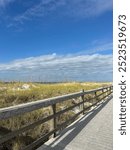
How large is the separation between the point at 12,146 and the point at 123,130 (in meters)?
3.19

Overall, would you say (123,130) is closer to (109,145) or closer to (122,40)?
(109,145)

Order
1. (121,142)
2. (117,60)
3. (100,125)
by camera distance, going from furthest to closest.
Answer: (100,125) → (117,60) → (121,142)

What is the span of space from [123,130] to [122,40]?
247cm

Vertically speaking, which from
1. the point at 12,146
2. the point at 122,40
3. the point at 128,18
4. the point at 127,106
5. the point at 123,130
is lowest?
the point at 12,146

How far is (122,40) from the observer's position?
7707 millimetres

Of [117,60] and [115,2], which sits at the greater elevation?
[115,2]

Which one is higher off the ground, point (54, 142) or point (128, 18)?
point (128, 18)

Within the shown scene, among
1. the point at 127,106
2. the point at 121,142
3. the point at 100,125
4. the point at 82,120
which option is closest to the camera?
the point at 121,142

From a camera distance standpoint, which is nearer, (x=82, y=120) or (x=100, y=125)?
(x=100, y=125)

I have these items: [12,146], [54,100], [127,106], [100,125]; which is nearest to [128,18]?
[127,106]

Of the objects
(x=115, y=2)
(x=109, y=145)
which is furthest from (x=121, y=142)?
(x=115, y=2)

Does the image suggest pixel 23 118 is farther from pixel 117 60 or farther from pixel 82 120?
pixel 117 60

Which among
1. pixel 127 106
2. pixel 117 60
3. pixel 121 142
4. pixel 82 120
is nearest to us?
pixel 121 142

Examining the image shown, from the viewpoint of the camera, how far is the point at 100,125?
956 cm
